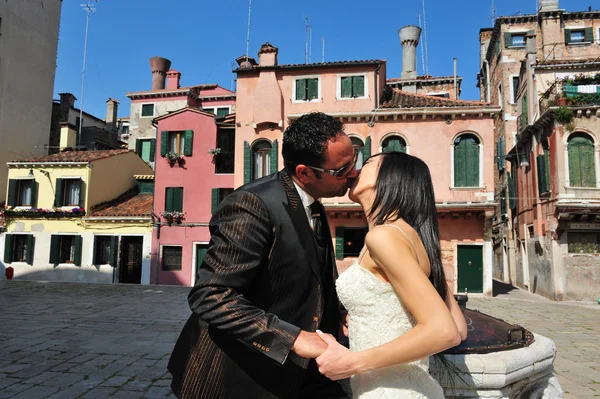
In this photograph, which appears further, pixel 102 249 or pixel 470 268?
pixel 102 249

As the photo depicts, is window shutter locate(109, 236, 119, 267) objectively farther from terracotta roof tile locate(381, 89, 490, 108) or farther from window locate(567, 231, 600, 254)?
window locate(567, 231, 600, 254)

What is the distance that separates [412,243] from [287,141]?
65 cm

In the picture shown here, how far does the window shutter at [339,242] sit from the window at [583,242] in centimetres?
847

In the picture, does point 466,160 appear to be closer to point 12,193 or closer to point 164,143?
point 164,143

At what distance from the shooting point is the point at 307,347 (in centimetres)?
148

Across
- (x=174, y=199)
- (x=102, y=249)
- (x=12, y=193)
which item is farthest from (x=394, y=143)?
(x=12, y=193)

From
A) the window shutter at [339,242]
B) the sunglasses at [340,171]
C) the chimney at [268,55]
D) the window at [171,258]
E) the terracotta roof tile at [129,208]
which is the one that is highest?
the chimney at [268,55]

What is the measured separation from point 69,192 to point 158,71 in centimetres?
1349

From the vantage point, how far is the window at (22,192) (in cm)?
2089

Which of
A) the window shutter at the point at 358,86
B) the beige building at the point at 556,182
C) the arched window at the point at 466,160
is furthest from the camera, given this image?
the window shutter at the point at 358,86

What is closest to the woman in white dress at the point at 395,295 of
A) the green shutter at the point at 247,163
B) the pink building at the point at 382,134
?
the pink building at the point at 382,134

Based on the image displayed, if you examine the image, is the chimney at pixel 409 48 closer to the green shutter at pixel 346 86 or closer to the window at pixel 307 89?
the green shutter at pixel 346 86

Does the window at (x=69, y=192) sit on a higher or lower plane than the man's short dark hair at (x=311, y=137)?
higher

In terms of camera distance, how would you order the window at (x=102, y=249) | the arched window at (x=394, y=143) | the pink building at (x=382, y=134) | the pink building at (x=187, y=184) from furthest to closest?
the window at (x=102, y=249) < the pink building at (x=187, y=184) < the arched window at (x=394, y=143) < the pink building at (x=382, y=134)
